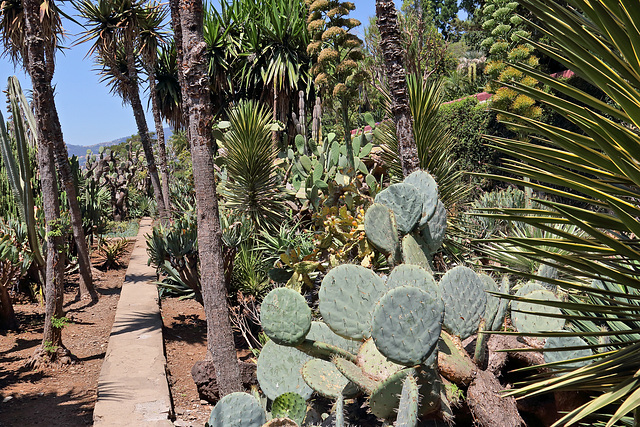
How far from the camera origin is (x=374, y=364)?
119 inches

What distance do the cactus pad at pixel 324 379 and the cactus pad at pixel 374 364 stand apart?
149 millimetres

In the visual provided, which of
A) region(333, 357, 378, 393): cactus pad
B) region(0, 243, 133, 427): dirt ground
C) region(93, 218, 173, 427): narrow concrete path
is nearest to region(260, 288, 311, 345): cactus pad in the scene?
region(333, 357, 378, 393): cactus pad

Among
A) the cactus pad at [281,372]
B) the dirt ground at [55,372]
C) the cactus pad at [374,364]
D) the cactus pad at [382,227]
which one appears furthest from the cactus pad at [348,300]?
the dirt ground at [55,372]

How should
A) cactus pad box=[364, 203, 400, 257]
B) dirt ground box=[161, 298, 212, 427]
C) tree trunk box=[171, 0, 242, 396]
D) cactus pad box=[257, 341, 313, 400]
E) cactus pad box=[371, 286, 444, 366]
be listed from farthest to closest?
dirt ground box=[161, 298, 212, 427], tree trunk box=[171, 0, 242, 396], cactus pad box=[364, 203, 400, 257], cactus pad box=[257, 341, 313, 400], cactus pad box=[371, 286, 444, 366]

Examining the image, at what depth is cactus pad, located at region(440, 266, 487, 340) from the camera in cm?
320

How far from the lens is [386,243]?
13.0 ft

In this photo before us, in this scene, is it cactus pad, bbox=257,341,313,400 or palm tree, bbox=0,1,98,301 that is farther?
palm tree, bbox=0,1,98,301

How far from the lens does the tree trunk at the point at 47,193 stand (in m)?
5.68

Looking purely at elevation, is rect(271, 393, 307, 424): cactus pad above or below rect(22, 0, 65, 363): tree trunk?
below

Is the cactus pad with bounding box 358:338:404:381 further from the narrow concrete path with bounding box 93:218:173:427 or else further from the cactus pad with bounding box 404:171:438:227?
the narrow concrete path with bounding box 93:218:173:427

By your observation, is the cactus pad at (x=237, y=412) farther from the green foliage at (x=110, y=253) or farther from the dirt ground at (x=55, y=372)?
the green foliage at (x=110, y=253)

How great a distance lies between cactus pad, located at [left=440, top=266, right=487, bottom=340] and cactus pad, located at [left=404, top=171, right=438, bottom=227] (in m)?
1.00

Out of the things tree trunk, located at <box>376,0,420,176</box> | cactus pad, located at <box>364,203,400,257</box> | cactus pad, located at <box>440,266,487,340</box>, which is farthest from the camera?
tree trunk, located at <box>376,0,420,176</box>

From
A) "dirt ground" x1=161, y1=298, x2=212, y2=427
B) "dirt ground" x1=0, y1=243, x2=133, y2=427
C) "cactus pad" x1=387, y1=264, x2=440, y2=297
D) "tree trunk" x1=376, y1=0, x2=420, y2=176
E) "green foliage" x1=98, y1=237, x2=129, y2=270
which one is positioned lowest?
"dirt ground" x1=161, y1=298, x2=212, y2=427
